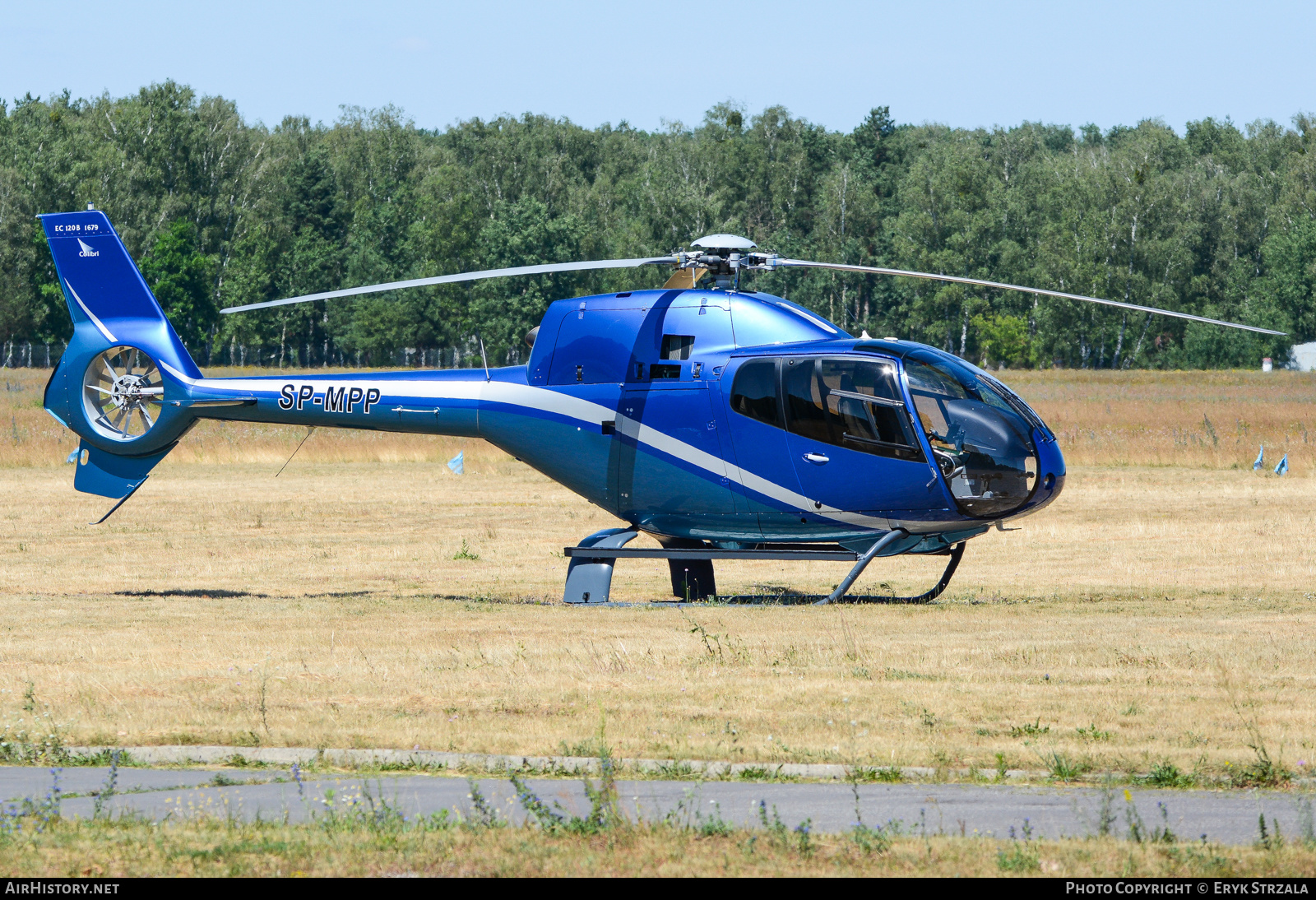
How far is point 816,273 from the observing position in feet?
328

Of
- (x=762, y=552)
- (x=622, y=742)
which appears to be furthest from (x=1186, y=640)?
(x=622, y=742)

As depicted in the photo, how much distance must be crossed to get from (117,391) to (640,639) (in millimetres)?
8589

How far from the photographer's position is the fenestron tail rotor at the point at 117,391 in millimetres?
18422

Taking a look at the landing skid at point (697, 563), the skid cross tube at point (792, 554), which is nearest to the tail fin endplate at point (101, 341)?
the landing skid at point (697, 563)

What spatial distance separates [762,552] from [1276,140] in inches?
4072

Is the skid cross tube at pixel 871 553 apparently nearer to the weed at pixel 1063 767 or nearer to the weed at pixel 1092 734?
the weed at pixel 1092 734

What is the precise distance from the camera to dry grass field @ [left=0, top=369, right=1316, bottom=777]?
956 cm

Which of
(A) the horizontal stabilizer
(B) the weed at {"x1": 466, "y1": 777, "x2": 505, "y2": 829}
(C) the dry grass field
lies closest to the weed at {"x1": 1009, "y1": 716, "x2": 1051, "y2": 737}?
(C) the dry grass field

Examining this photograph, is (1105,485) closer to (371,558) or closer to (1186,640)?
(371,558)

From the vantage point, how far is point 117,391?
18.5 meters

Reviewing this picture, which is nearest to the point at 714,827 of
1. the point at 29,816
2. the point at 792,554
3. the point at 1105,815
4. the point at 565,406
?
the point at 1105,815

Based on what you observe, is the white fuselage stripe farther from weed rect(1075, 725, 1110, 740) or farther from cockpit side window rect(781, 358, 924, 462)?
weed rect(1075, 725, 1110, 740)

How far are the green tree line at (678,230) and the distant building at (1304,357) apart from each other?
3.94 feet

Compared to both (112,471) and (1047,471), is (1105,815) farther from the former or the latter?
(112,471)
